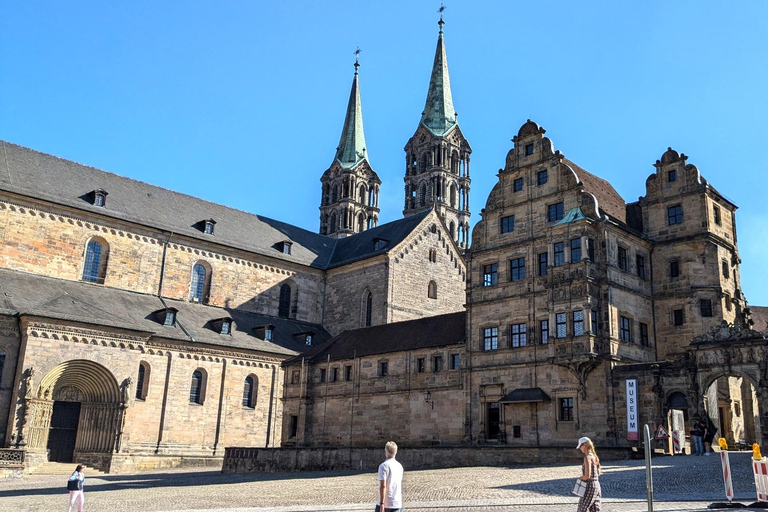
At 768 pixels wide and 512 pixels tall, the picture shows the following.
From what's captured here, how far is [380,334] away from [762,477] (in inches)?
1239

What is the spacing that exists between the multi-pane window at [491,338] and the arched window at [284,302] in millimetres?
21287

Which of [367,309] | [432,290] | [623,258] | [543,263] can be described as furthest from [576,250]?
[367,309]

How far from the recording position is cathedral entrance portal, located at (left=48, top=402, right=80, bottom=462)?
127ft

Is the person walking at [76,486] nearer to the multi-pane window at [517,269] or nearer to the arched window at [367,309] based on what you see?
the multi-pane window at [517,269]

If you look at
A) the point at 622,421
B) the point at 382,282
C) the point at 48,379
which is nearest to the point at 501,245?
the point at 622,421

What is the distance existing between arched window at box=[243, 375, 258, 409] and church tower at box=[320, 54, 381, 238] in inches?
1514

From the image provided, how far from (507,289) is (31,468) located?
24.6 meters

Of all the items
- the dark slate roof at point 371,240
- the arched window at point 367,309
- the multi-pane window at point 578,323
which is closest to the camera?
the multi-pane window at point 578,323

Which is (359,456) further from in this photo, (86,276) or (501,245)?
(86,276)

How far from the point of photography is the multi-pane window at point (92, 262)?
4475 cm

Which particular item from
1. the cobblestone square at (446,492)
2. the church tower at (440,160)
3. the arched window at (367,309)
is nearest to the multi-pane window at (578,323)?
the cobblestone square at (446,492)

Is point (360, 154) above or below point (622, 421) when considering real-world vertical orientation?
above

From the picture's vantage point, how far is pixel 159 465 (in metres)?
40.1

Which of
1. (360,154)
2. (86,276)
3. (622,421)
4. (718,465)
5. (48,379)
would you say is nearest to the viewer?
(718,465)
